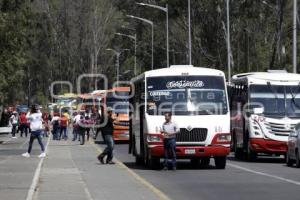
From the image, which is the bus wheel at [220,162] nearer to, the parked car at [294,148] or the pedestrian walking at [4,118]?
the parked car at [294,148]

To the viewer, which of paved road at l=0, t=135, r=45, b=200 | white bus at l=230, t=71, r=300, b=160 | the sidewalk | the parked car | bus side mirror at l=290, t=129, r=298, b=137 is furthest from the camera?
white bus at l=230, t=71, r=300, b=160

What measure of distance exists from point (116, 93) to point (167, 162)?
28609 mm

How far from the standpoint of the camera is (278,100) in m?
32.3

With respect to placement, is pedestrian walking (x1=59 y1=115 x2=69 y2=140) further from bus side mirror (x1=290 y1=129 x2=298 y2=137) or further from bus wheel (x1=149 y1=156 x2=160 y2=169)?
bus wheel (x1=149 y1=156 x2=160 y2=169)

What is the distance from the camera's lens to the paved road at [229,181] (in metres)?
19.2

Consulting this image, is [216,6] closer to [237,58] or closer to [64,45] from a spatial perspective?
[237,58]

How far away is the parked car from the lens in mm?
28289

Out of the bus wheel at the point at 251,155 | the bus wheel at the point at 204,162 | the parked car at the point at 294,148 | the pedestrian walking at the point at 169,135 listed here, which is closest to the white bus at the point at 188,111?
the pedestrian walking at the point at 169,135

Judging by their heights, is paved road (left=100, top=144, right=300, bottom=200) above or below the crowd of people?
below

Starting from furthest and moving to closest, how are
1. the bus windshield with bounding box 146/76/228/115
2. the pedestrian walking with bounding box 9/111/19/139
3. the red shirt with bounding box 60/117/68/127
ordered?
the pedestrian walking with bounding box 9/111/19/139
the red shirt with bounding box 60/117/68/127
the bus windshield with bounding box 146/76/228/115

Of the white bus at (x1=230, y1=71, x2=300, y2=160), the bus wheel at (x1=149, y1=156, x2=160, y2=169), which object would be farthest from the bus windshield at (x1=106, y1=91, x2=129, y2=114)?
the bus wheel at (x1=149, y1=156, x2=160, y2=169)

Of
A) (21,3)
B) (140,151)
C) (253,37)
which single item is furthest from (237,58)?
(140,151)

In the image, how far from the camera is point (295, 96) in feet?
106

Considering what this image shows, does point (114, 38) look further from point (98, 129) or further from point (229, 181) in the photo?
point (229, 181)
